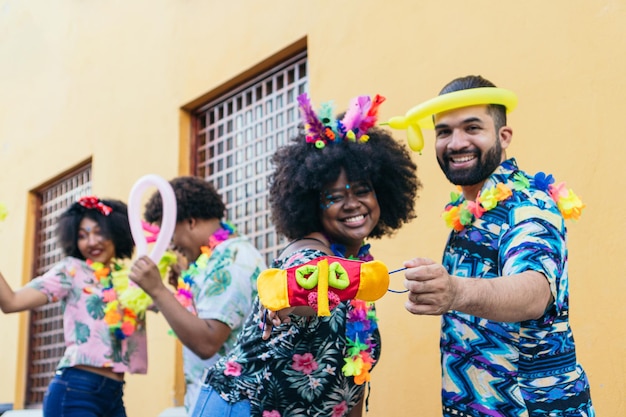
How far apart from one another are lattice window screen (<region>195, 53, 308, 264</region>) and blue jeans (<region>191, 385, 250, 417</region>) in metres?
2.63

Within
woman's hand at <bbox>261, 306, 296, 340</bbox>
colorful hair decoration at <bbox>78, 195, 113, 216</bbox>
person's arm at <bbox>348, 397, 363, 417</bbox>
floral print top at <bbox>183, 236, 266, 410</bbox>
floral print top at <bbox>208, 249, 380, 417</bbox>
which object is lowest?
person's arm at <bbox>348, 397, 363, 417</bbox>

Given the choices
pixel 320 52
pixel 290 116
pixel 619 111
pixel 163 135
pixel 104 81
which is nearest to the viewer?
pixel 619 111

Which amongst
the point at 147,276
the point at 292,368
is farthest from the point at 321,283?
the point at 147,276

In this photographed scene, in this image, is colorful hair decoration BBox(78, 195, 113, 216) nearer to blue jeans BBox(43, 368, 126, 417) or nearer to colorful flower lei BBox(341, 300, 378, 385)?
blue jeans BBox(43, 368, 126, 417)

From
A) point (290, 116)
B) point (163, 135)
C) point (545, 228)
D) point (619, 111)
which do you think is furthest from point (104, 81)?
point (545, 228)

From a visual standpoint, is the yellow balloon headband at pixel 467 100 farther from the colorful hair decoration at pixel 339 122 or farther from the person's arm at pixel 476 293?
the person's arm at pixel 476 293

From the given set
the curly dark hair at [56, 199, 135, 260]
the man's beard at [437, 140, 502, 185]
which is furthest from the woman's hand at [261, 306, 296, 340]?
the curly dark hair at [56, 199, 135, 260]

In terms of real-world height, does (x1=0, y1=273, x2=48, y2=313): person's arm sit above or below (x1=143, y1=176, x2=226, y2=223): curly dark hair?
below

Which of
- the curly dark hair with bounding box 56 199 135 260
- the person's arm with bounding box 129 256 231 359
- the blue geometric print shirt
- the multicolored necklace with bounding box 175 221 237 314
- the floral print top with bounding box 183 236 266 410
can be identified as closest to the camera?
the blue geometric print shirt

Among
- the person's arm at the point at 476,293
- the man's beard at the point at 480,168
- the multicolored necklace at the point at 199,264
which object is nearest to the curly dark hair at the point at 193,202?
the multicolored necklace at the point at 199,264

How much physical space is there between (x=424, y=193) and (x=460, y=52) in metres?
0.77

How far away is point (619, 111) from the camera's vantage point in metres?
3.35

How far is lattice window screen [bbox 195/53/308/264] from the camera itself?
549 cm

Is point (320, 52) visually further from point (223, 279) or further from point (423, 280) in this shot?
point (423, 280)
